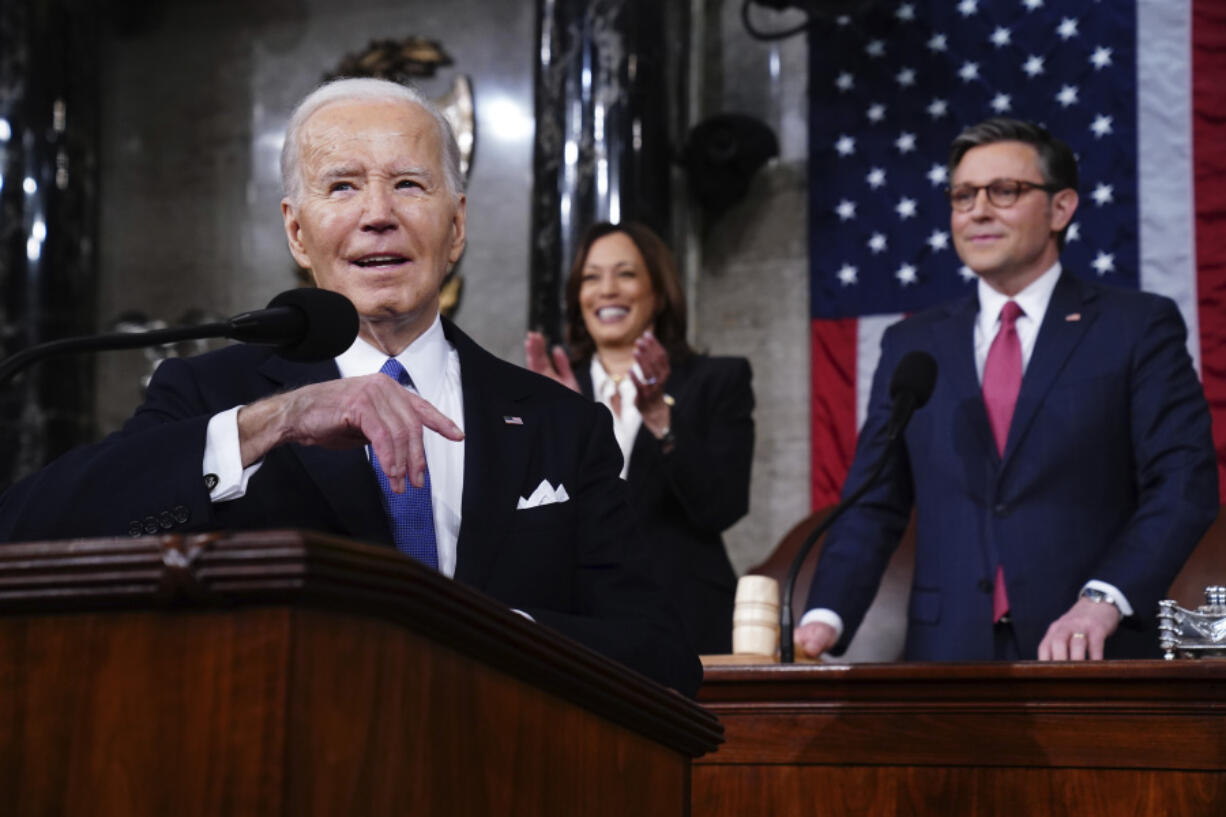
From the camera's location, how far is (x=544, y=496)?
6.44ft

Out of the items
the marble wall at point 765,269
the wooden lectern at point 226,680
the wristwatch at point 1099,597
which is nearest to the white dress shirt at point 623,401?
the wristwatch at point 1099,597

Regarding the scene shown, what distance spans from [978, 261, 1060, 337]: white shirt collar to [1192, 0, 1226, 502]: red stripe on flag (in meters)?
2.07

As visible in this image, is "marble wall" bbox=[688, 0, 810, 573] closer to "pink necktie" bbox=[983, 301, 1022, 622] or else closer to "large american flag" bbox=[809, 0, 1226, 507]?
"large american flag" bbox=[809, 0, 1226, 507]

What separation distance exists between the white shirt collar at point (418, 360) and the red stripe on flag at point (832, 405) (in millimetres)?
3925

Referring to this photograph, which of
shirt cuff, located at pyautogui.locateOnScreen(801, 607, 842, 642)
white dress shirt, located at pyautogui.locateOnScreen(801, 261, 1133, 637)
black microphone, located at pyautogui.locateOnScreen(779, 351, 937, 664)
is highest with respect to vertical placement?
white dress shirt, located at pyautogui.locateOnScreen(801, 261, 1133, 637)

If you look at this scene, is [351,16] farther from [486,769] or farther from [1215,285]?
[486,769]

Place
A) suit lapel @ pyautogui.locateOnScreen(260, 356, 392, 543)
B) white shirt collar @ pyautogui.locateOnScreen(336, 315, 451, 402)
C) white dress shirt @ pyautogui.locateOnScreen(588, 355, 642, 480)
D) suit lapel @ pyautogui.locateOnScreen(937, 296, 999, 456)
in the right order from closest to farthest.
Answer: suit lapel @ pyautogui.locateOnScreen(260, 356, 392, 543) → white shirt collar @ pyautogui.locateOnScreen(336, 315, 451, 402) → suit lapel @ pyautogui.locateOnScreen(937, 296, 999, 456) → white dress shirt @ pyautogui.locateOnScreen(588, 355, 642, 480)

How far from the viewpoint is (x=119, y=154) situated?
7418 millimetres

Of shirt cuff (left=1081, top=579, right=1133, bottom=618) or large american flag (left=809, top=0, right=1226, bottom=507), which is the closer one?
shirt cuff (left=1081, top=579, right=1133, bottom=618)

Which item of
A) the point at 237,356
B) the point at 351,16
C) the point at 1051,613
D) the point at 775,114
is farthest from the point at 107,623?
the point at 351,16

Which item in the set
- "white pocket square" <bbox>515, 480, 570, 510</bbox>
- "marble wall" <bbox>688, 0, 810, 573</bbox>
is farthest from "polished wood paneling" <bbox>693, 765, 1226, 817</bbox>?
"marble wall" <bbox>688, 0, 810, 573</bbox>

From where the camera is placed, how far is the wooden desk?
89.3 inches

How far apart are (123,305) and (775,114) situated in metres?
3.02

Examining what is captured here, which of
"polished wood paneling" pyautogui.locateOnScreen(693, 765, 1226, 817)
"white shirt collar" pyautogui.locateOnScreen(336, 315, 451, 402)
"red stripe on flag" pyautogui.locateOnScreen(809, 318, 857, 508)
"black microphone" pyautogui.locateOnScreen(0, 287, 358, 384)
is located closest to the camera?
"black microphone" pyautogui.locateOnScreen(0, 287, 358, 384)
